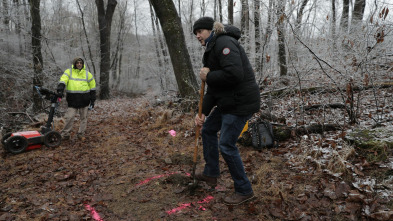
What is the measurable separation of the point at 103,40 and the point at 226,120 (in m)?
16.7

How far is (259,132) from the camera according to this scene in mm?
4965

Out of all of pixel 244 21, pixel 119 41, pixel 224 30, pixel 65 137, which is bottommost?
pixel 65 137

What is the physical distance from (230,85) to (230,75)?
0.20 meters

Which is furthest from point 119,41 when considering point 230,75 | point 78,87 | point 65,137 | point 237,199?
point 237,199

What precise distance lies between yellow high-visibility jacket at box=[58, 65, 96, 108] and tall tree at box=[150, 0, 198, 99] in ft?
8.78

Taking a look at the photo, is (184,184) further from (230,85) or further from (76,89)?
(76,89)

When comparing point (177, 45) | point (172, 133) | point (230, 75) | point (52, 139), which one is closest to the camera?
point (230, 75)

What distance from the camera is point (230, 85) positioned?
119 inches

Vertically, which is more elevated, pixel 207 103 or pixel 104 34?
pixel 104 34

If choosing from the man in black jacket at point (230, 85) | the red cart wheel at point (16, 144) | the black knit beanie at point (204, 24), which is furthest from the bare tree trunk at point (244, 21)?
the red cart wheel at point (16, 144)

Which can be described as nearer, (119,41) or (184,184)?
(184,184)

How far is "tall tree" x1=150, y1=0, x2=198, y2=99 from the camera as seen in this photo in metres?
7.75

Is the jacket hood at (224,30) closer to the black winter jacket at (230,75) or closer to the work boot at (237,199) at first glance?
the black winter jacket at (230,75)

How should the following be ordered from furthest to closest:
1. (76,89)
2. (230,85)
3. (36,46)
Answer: (36,46)
(76,89)
(230,85)
